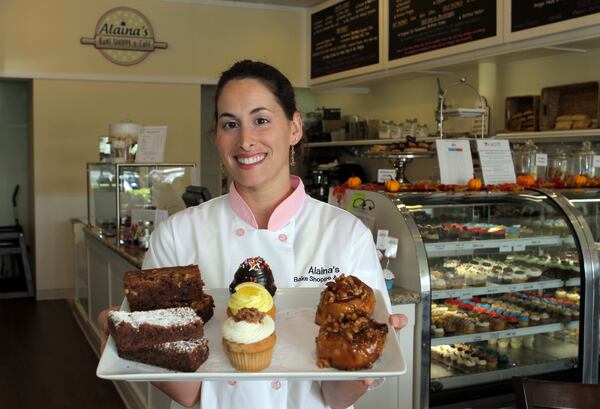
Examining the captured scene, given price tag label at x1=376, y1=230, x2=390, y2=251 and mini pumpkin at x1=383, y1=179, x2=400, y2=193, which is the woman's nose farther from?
mini pumpkin at x1=383, y1=179, x2=400, y2=193

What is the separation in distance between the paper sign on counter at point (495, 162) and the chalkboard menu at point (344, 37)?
2.73 meters

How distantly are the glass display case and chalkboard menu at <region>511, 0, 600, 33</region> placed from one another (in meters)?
2.39

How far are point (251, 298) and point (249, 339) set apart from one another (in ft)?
0.52

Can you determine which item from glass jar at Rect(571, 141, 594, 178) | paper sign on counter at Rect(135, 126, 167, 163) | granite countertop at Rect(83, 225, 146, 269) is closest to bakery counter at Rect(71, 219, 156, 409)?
granite countertop at Rect(83, 225, 146, 269)

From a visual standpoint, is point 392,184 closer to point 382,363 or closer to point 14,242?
point 382,363

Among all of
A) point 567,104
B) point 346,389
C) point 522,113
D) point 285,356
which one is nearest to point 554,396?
point 346,389

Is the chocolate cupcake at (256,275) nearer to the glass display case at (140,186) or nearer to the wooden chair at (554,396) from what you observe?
the wooden chair at (554,396)

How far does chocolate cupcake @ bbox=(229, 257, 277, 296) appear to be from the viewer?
1.47 m

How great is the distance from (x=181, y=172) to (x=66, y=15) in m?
2.87

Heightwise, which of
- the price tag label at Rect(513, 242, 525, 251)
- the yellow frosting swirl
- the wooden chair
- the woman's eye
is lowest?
the wooden chair

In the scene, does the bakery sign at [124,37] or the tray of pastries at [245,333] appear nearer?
the tray of pastries at [245,333]

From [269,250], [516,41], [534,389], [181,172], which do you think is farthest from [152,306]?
[516,41]

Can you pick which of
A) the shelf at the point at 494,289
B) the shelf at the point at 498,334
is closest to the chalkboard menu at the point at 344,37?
the shelf at the point at 494,289

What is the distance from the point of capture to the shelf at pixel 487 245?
2.84m
